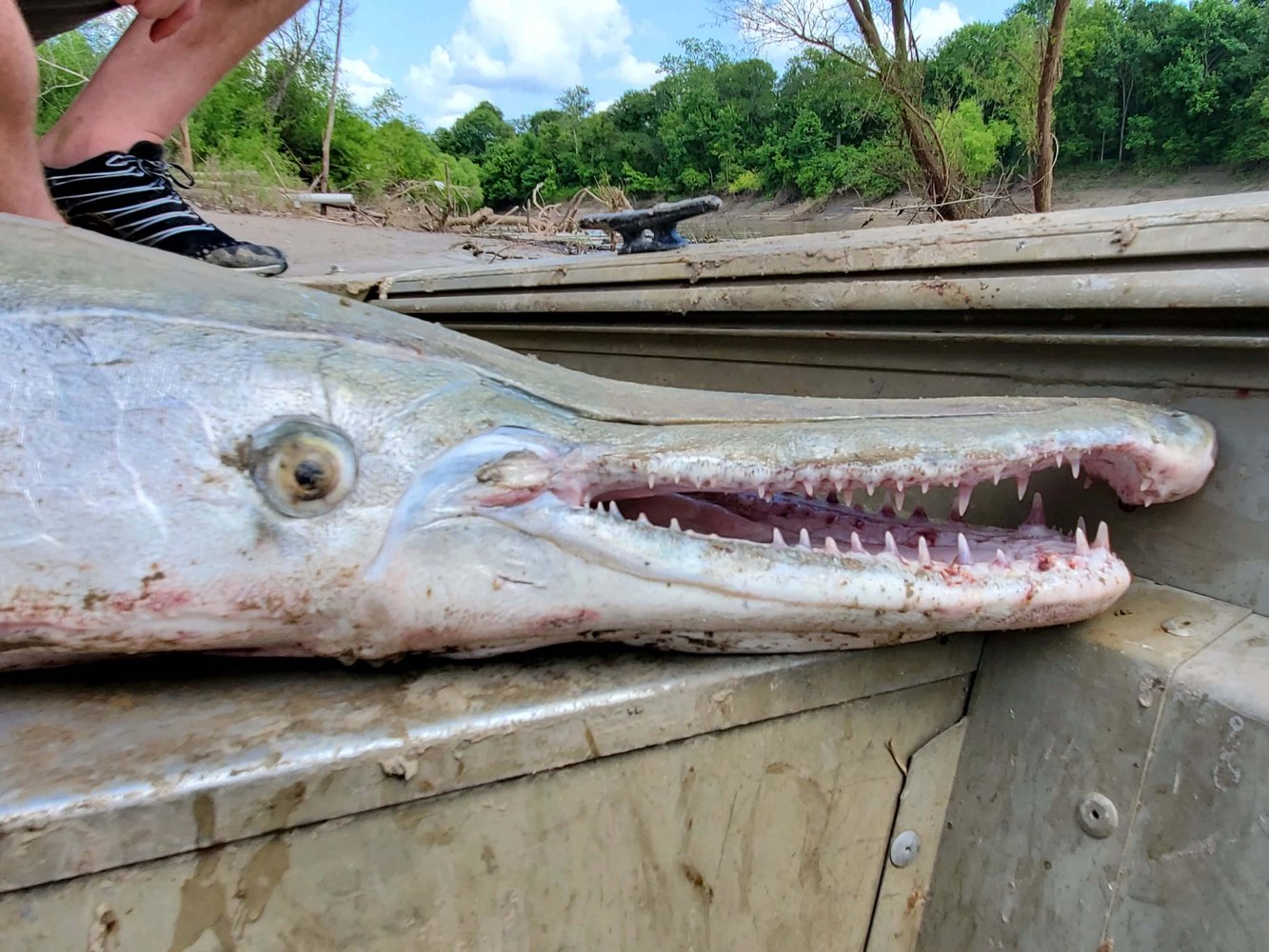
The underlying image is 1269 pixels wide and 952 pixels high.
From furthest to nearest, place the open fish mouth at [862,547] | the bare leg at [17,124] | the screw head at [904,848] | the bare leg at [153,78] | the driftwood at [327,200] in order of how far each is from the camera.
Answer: the driftwood at [327,200], the bare leg at [153,78], the bare leg at [17,124], the screw head at [904,848], the open fish mouth at [862,547]

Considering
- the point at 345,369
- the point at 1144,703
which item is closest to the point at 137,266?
the point at 345,369

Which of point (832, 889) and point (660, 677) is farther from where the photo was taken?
point (832, 889)

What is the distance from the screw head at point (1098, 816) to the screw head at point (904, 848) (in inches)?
10.0

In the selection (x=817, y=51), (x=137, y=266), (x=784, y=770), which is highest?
(x=817, y=51)

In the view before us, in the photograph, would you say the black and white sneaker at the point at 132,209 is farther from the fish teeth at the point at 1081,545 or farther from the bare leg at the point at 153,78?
the fish teeth at the point at 1081,545

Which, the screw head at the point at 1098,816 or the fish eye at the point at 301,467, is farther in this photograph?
the screw head at the point at 1098,816

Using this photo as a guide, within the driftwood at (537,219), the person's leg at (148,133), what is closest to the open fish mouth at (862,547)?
the person's leg at (148,133)

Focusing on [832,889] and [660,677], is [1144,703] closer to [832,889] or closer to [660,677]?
[832,889]

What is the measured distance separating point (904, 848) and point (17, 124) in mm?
2332

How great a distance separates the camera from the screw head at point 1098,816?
106 centimetres

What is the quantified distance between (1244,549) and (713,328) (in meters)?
1.15

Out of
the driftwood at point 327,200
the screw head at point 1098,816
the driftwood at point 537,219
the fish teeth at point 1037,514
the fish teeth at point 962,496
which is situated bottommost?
the screw head at point 1098,816

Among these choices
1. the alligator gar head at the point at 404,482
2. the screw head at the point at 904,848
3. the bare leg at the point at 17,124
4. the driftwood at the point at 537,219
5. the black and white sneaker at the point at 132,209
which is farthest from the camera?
the driftwood at the point at 537,219

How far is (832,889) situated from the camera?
1189 mm
